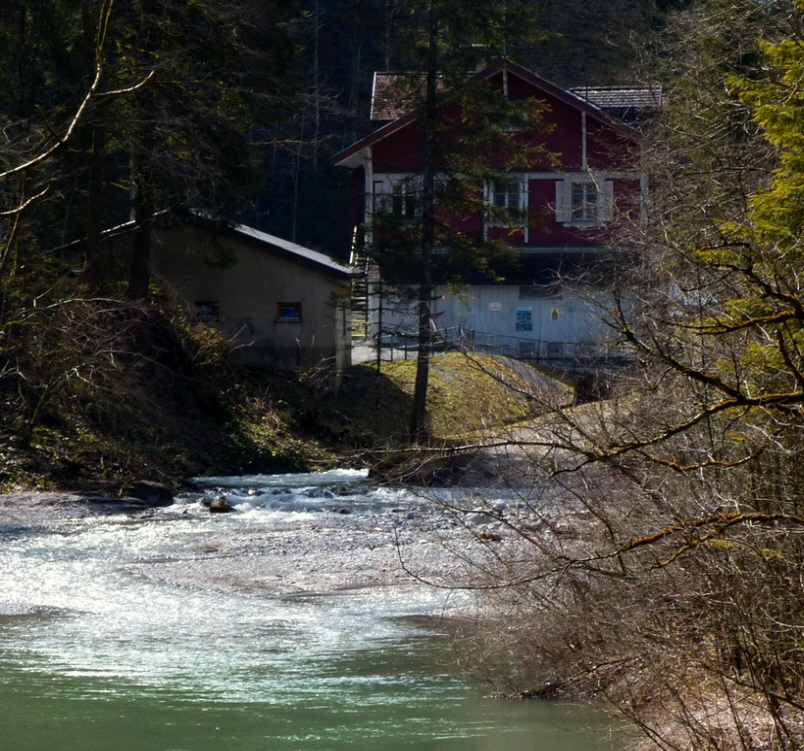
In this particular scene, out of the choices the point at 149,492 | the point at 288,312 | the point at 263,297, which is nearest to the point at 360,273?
the point at 288,312

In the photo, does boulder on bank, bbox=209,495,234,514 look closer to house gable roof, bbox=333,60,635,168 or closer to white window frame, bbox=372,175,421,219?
white window frame, bbox=372,175,421,219

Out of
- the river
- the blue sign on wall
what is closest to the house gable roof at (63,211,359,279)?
the blue sign on wall

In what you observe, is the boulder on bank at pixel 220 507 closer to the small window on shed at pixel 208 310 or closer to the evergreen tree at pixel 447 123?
the evergreen tree at pixel 447 123

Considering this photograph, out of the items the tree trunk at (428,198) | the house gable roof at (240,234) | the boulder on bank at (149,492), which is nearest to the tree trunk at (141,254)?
the house gable roof at (240,234)

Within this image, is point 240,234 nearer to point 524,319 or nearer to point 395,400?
point 395,400

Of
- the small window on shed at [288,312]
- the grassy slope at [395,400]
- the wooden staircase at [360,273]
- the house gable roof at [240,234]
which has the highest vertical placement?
the house gable roof at [240,234]

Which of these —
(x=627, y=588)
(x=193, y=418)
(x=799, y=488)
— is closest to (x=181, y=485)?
(x=193, y=418)

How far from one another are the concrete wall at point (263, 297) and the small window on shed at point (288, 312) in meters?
0.04

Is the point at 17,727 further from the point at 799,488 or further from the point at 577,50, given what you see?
the point at 577,50

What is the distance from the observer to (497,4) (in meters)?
28.1

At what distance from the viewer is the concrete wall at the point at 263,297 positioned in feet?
110

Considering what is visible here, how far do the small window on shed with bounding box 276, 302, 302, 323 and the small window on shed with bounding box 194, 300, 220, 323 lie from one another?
1655 mm

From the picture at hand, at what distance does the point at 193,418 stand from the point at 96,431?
3631 millimetres

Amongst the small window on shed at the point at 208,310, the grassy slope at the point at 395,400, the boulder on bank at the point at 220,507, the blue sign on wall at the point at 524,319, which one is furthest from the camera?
the blue sign on wall at the point at 524,319
